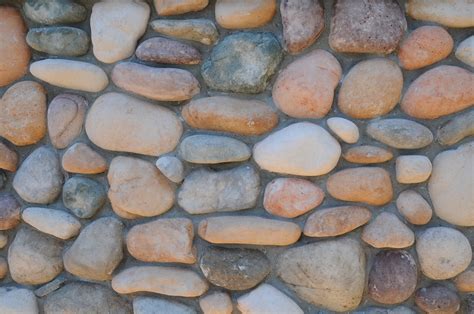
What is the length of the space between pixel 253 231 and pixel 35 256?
504 mm

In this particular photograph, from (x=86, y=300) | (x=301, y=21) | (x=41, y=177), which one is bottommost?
(x=86, y=300)

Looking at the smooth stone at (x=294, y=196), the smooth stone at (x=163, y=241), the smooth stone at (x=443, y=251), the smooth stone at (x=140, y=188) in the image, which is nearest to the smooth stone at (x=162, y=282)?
the smooth stone at (x=163, y=241)

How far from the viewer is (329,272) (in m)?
1.19

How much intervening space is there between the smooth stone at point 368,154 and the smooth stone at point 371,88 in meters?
0.07

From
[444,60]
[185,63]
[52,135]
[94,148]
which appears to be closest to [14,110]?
[52,135]

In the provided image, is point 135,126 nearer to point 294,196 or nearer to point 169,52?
point 169,52

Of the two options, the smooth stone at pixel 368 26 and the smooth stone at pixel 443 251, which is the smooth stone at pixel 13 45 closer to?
the smooth stone at pixel 368 26

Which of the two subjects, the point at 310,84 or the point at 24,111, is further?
the point at 24,111

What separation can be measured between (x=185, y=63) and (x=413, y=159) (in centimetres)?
51

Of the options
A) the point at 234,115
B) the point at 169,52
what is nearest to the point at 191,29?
the point at 169,52

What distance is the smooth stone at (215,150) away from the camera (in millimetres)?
1188

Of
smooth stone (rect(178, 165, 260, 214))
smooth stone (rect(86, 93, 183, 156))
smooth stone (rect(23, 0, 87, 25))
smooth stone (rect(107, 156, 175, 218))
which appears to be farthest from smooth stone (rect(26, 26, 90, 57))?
smooth stone (rect(178, 165, 260, 214))

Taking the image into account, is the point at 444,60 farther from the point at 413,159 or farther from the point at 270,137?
the point at 270,137

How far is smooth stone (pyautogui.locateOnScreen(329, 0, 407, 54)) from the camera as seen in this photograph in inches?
45.1
